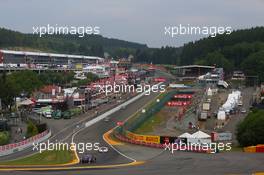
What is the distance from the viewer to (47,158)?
140 ft

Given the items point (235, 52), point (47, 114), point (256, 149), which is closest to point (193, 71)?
point (235, 52)

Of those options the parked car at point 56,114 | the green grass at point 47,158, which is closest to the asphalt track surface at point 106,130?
the green grass at point 47,158

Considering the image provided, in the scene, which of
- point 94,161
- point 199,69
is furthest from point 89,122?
point 199,69

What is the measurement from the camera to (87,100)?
8925 centimetres

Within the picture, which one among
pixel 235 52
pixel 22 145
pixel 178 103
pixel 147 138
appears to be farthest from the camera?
pixel 235 52

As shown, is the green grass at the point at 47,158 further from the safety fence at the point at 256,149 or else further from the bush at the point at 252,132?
the bush at the point at 252,132

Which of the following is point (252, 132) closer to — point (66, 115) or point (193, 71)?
point (66, 115)

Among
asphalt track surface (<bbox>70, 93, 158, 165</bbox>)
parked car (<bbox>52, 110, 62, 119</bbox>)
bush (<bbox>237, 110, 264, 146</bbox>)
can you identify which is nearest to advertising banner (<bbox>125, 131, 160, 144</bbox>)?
asphalt track surface (<bbox>70, 93, 158, 165</bbox>)

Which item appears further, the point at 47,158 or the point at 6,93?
the point at 6,93

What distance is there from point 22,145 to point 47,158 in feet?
24.6

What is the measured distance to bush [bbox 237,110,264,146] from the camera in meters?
48.0

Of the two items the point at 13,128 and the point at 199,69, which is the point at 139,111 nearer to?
the point at 13,128

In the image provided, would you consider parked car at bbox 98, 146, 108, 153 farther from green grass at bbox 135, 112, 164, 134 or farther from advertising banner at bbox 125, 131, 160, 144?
green grass at bbox 135, 112, 164, 134

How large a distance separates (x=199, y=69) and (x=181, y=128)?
7116 cm
